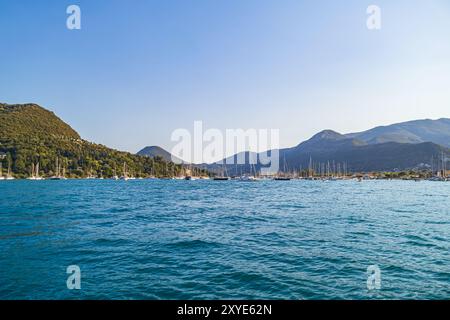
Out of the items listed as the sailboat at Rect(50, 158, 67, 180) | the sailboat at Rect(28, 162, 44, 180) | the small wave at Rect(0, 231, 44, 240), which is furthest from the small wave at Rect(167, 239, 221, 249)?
the sailboat at Rect(50, 158, 67, 180)

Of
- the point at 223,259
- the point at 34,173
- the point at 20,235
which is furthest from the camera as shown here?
the point at 34,173

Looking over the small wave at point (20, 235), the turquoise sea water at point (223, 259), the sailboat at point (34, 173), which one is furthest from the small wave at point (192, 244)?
the sailboat at point (34, 173)

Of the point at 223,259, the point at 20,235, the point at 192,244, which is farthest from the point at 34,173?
the point at 223,259

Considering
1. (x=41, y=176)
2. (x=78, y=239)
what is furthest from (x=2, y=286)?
(x=41, y=176)

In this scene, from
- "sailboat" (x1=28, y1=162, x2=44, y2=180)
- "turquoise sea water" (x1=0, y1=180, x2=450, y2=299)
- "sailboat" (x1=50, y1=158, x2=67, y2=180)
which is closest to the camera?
"turquoise sea water" (x1=0, y1=180, x2=450, y2=299)

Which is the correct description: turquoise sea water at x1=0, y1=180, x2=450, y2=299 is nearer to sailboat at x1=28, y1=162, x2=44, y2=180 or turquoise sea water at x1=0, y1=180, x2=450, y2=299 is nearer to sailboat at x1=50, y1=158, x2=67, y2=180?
sailboat at x1=28, y1=162, x2=44, y2=180

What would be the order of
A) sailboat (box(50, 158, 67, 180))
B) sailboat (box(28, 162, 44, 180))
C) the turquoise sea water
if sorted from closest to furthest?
1. the turquoise sea water
2. sailboat (box(28, 162, 44, 180))
3. sailboat (box(50, 158, 67, 180))

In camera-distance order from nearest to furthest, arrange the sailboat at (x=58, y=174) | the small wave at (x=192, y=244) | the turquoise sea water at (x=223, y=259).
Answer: the turquoise sea water at (x=223, y=259) → the small wave at (x=192, y=244) → the sailboat at (x=58, y=174)

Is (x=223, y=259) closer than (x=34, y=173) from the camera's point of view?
Yes

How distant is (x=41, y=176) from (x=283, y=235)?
186018 millimetres

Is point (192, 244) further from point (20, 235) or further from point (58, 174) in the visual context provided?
point (58, 174)

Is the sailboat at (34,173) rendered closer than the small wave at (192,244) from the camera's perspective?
No

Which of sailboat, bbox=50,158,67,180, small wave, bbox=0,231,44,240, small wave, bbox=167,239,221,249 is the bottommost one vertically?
small wave, bbox=167,239,221,249

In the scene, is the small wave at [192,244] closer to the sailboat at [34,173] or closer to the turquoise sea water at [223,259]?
the turquoise sea water at [223,259]
